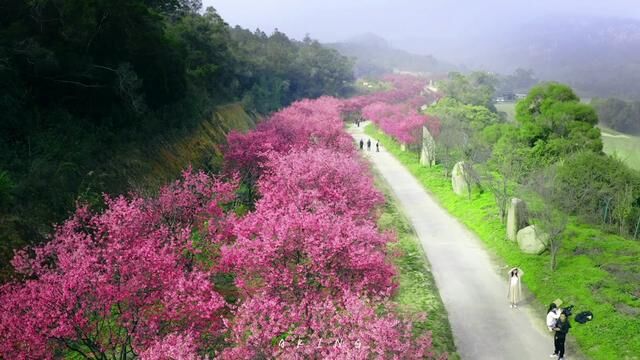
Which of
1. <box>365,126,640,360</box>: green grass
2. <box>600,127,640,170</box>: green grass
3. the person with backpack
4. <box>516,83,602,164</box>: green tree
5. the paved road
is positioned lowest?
the paved road

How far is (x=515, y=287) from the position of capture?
18.8m

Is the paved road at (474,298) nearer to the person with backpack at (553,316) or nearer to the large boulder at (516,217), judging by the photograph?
the person with backpack at (553,316)

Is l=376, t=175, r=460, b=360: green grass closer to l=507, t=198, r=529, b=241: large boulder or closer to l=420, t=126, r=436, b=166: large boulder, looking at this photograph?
l=507, t=198, r=529, b=241: large boulder

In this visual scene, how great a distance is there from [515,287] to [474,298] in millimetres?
1811

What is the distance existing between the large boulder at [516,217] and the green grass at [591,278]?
24.3 inches

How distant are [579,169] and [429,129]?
2588cm

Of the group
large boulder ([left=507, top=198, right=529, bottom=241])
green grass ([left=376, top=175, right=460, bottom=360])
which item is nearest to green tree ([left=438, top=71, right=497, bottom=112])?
green grass ([left=376, top=175, right=460, bottom=360])

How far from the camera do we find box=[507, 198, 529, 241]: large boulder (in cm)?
2495

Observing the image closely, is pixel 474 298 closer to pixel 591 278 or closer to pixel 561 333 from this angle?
pixel 561 333

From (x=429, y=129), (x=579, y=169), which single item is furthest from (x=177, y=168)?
(x=429, y=129)

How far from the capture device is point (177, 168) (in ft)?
99.7

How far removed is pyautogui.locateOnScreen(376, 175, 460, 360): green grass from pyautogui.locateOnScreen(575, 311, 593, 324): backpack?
441cm

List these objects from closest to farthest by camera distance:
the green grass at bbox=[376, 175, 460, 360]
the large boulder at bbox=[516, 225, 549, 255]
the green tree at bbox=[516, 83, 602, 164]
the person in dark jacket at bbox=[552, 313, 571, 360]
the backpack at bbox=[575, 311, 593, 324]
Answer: the person in dark jacket at bbox=[552, 313, 571, 360] → the backpack at bbox=[575, 311, 593, 324] → the green grass at bbox=[376, 175, 460, 360] → the large boulder at bbox=[516, 225, 549, 255] → the green tree at bbox=[516, 83, 602, 164]

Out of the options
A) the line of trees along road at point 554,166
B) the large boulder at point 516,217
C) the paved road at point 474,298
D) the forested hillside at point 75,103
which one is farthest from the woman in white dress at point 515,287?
the forested hillside at point 75,103
